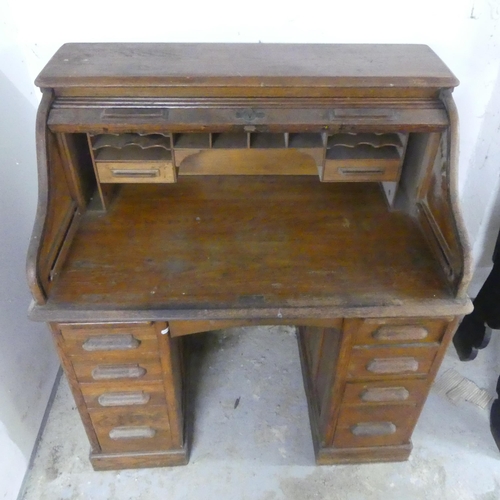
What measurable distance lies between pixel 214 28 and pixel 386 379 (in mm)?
1029

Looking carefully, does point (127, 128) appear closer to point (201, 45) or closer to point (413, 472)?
point (201, 45)

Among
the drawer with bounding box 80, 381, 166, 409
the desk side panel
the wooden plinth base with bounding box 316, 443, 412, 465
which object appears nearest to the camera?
the desk side panel

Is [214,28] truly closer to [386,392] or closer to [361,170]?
[361,170]

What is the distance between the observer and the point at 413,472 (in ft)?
5.07

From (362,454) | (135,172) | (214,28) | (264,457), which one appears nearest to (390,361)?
(362,454)

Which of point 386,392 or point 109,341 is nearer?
point 109,341

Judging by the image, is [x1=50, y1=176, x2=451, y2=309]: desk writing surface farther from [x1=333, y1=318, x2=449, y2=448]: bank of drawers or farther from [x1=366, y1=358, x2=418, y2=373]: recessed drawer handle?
[x1=366, y1=358, x2=418, y2=373]: recessed drawer handle

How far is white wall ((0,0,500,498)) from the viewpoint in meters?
1.33

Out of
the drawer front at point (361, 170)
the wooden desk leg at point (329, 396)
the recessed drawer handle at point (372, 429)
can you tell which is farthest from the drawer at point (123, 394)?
the drawer front at point (361, 170)

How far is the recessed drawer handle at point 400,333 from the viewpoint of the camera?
118cm

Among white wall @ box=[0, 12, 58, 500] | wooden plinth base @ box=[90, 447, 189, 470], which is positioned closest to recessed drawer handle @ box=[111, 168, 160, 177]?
white wall @ box=[0, 12, 58, 500]

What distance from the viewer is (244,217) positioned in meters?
1.31

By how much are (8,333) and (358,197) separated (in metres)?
1.03

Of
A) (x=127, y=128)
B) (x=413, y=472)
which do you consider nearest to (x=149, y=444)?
(x=413, y=472)
